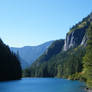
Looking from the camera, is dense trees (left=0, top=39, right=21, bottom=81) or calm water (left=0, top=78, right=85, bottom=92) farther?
dense trees (left=0, top=39, right=21, bottom=81)

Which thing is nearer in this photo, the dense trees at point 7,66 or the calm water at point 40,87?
the calm water at point 40,87

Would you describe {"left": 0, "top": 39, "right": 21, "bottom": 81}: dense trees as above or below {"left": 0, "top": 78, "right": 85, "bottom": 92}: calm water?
above

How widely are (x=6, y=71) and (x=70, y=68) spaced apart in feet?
205

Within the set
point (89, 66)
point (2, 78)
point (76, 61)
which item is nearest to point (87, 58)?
point (89, 66)

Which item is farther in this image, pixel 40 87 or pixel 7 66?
pixel 7 66

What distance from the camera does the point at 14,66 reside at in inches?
6201

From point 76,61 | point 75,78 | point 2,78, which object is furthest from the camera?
point 76,61

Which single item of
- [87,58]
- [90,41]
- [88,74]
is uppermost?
[90,41]

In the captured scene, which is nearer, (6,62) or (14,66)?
(6,62)

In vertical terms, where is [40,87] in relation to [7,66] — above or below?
below

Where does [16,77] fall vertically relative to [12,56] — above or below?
below

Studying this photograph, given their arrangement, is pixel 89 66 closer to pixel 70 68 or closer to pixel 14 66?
pixel 14 66

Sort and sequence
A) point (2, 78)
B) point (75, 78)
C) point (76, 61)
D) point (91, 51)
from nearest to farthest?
1. point (91, 51)
2. point (2, 78)
3. point (75, 78)
4. point (76, 61)

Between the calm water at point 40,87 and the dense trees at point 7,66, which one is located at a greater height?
the dense trees at point 7,66
